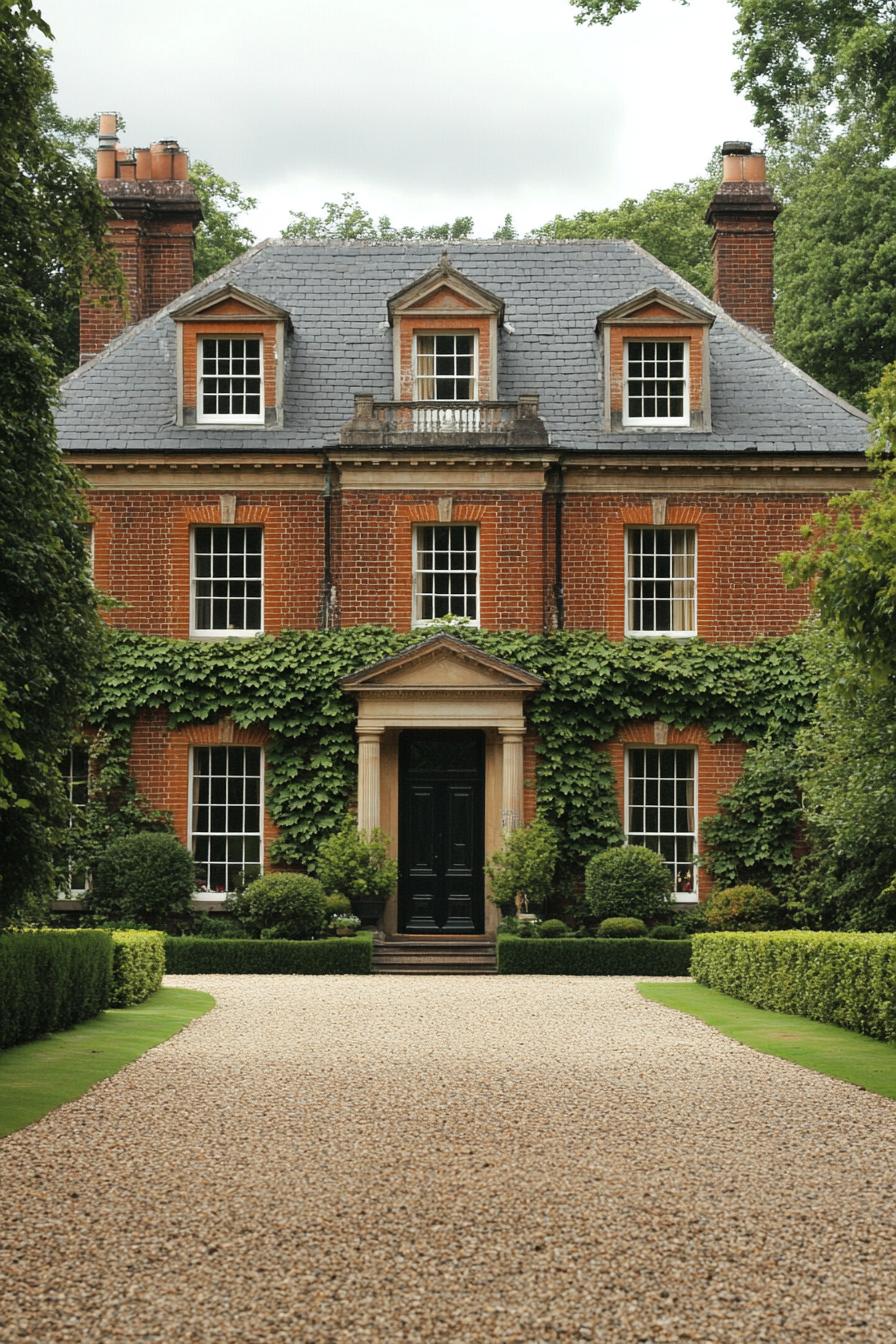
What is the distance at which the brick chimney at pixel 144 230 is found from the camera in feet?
95.8

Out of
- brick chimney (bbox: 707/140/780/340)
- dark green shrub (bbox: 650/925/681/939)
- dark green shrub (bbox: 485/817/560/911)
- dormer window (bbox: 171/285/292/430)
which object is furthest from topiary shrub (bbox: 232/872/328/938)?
brick chimney (bbox: 707/140/780/340)

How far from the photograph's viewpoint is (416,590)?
1028 inches

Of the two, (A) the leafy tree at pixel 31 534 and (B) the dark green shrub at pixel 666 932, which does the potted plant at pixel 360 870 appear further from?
(A) the leafy tree at pixel 31 534

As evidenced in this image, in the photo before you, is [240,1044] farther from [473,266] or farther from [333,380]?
[473,266]

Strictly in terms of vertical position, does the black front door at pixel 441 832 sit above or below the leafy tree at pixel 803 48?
below

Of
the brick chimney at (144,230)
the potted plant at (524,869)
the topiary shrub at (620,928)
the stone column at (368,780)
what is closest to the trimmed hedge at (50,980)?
the stone column at (368,780)

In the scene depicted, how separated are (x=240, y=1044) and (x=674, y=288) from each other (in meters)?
18.4

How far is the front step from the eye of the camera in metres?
23.0

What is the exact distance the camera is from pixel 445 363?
88.3ft

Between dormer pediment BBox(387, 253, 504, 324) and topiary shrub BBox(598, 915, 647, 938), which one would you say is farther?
dormer pediment BBox(387, 253, 504, 324)

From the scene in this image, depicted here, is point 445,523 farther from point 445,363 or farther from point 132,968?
point 132,968

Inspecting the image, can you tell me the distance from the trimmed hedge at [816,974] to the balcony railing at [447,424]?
9.08 metres

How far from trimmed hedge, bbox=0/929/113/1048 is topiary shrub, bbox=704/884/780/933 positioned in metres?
10.3

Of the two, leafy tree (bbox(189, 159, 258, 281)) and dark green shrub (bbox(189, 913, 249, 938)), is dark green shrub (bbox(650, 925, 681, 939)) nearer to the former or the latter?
dark green shrub (bbox(189, 913, 249, 938))
